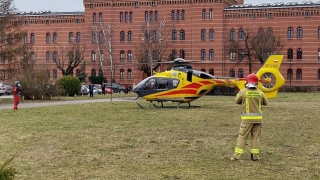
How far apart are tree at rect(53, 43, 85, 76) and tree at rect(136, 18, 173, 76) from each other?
27.0 feet

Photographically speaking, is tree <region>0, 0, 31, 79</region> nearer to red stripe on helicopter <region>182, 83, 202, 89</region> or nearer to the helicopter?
the helicopter

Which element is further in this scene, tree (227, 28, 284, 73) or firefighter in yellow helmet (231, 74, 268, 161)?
tree (227, 28, 284, 73)

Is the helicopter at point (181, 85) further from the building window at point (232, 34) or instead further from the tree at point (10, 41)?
the building window at point (232, 34)

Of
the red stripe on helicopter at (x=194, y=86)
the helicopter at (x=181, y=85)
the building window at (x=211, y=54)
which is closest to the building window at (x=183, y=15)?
the building window at (x=211, y=54)

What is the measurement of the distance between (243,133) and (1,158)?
5785 millimetres

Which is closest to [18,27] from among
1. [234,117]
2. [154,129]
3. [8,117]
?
[8,117]

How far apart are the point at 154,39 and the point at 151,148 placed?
64175 mm

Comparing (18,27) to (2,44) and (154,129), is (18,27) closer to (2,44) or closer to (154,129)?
(2,44)

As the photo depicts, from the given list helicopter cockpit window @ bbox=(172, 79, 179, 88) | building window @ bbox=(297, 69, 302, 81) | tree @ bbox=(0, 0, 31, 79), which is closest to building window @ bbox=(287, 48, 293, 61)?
building window @ bbox=(297, 69, 302, 81)

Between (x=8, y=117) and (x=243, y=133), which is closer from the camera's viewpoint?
(x=243, y=133)

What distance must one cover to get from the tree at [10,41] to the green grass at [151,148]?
18.4 meters

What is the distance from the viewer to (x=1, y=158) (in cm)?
1292

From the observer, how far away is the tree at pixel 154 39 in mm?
75812

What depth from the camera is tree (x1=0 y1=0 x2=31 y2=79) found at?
41.0 m
